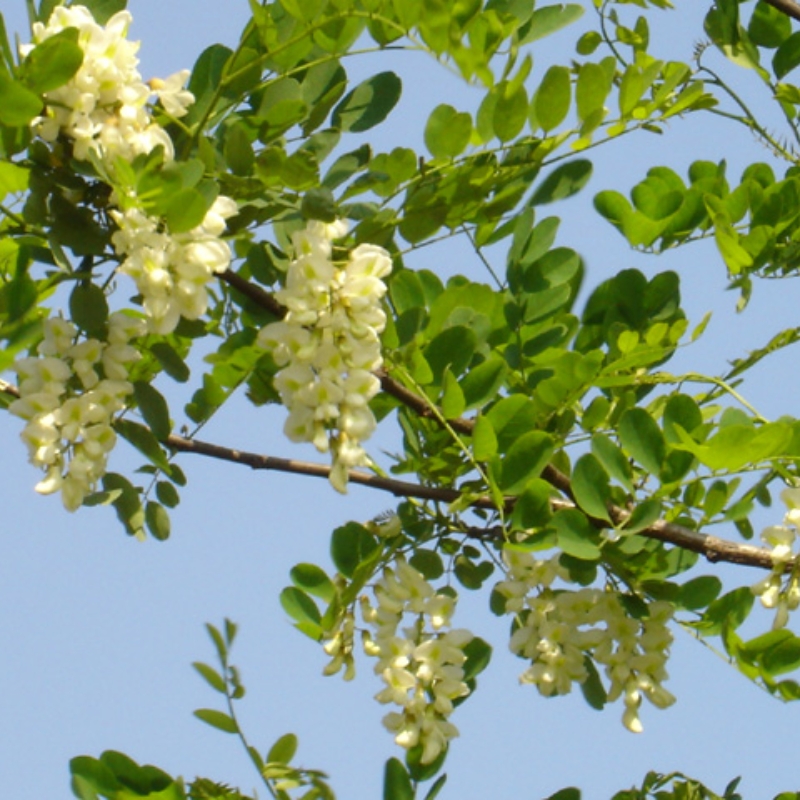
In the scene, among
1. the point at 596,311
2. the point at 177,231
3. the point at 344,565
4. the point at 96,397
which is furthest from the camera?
the point at 596,311

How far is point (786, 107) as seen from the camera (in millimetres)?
1838

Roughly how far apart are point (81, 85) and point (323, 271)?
0.23 m

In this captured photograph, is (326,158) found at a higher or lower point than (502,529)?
higher

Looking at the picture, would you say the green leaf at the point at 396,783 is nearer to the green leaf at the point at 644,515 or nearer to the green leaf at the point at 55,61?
the green leaf at the point at 644,515

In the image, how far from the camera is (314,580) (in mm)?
1457

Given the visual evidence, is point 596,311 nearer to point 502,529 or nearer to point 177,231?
point 502,529

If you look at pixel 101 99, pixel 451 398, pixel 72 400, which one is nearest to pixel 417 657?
pixel 451 398

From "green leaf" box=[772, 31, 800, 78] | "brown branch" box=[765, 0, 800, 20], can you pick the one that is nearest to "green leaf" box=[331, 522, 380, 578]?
"brown branch" box=[765, 0, 800, 20]

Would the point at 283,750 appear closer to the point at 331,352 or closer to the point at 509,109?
the point at 331,352

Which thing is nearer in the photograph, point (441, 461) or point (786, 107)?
point (441, 461)

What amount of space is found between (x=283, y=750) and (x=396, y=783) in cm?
14

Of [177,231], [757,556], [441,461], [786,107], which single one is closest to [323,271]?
[177,231]

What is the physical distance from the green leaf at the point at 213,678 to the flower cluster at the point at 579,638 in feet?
0.98

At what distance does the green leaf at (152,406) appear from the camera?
1.32 metres
